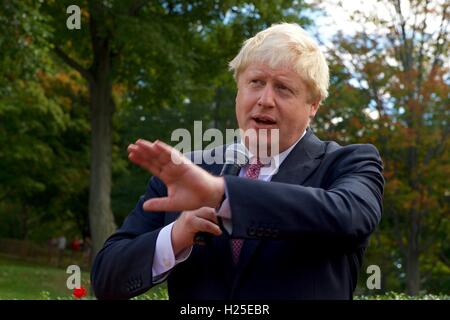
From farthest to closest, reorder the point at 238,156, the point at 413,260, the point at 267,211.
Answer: the point at 413,260 < the point at 238,156 < the point at 267,211

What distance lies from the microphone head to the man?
3cm

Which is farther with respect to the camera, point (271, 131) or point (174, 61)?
point (174, 61)

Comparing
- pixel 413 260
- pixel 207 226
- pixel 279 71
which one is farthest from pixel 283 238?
pixel 413 260

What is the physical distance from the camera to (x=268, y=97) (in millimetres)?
2371

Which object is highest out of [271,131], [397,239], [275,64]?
[275,64]

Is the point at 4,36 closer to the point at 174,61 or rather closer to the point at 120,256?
the point at 174,61

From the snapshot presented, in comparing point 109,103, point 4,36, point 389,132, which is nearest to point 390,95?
point 389,132

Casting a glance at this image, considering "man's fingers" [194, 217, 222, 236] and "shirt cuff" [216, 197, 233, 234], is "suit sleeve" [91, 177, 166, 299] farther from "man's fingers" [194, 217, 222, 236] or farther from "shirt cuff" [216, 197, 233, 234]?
"shirt cuff" [216, 197, 233, 234]

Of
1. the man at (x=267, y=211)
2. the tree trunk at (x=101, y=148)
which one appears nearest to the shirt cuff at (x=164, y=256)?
the man at (x=267, y=211)

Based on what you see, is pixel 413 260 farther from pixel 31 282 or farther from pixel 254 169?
pixel 254 169

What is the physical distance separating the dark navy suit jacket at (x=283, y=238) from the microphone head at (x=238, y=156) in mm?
61

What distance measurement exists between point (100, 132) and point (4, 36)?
21.1ft

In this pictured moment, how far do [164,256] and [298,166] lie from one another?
513 mm

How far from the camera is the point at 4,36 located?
49.5 ft
